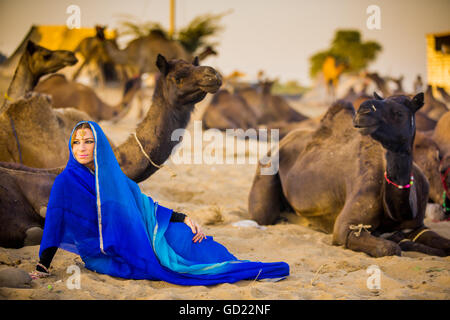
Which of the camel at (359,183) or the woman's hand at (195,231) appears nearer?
the woman's hand at (195,231)

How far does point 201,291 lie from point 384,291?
3.61ft

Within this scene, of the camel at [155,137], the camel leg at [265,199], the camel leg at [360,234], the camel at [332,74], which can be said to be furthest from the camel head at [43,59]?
the camel at [332,74]

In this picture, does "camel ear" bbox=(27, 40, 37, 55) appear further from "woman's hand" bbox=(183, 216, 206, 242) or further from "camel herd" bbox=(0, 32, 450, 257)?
"woman's hand" bbox=(183, 216, 206, 242)

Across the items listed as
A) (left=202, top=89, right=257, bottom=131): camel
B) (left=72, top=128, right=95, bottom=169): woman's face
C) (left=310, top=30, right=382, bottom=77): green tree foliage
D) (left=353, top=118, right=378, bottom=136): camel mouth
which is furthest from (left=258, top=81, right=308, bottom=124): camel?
(left=310, top=30, right=382, bottom=77): green tree foliage

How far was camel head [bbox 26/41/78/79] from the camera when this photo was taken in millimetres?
6527

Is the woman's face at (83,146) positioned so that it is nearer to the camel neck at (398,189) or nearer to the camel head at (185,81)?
the camel head at (185,81)

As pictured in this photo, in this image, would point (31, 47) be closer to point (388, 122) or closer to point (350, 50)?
point (388, 122)

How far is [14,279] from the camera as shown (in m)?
3.00

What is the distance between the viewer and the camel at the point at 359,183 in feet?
13.4

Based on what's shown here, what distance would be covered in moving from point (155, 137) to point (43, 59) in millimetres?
2444

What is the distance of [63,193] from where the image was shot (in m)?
3.23

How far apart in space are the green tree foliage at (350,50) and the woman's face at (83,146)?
143 feet

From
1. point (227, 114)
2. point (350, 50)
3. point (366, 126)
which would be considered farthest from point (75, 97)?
point (350, 50)

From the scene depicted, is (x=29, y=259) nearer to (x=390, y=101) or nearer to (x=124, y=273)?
(x=124, y=273)
